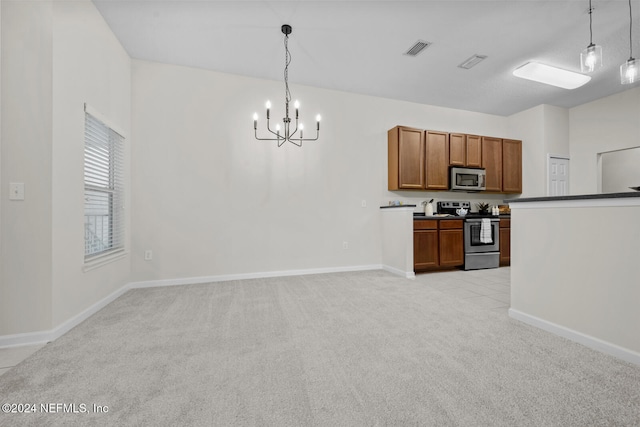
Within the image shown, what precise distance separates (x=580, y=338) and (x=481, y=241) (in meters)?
2.71

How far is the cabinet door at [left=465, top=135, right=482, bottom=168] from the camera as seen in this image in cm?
460

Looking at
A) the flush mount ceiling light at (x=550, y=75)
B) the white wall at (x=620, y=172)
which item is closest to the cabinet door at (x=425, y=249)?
the flush mount ceiling light at (x=550, y=75)

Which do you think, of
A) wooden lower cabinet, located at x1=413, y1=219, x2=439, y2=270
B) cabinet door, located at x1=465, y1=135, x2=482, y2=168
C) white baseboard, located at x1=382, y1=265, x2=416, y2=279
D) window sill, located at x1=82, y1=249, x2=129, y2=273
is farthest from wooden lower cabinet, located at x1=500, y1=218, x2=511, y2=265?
window sill, located at x1=82, y1=249, x2=129, y2=273

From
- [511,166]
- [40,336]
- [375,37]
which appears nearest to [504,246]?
[511,166]

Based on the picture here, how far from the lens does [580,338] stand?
5.79 ft

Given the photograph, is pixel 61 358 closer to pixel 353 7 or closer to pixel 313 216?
pixel 313 216

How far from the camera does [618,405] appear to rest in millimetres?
1189

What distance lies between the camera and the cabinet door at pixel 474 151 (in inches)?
181

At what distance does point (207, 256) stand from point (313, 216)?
5.37ft

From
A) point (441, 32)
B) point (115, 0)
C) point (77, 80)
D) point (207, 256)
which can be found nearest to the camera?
point (77, 80)

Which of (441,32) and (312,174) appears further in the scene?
(312,174)

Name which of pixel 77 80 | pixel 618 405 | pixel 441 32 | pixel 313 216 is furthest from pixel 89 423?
pixel 441 32

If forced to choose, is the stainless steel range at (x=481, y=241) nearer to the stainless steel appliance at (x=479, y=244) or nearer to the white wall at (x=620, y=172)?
the stainless steel appliance at (x=479, y=244)

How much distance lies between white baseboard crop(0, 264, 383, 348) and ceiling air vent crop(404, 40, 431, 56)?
10.2 feet
